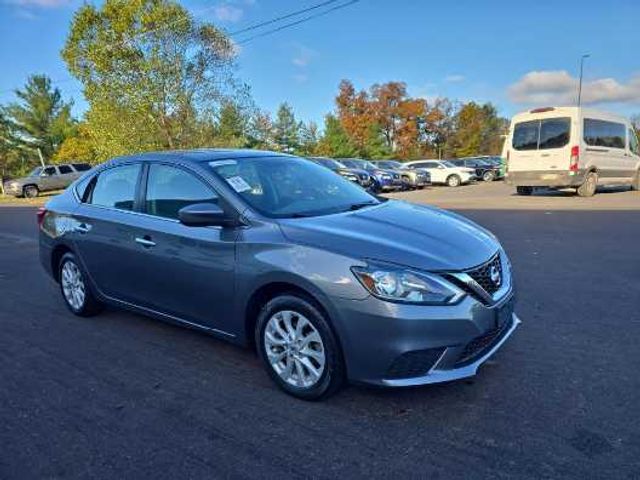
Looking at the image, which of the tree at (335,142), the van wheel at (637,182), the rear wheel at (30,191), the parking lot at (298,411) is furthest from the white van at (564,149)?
the tree at (335,142)

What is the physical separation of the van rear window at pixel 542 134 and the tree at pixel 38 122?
162 ft

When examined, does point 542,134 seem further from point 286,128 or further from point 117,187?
point 286,128

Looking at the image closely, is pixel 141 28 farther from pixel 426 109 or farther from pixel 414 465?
pixel 426 109

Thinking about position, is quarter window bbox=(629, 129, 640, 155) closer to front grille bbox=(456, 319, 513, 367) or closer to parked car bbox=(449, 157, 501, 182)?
parked car bbox=(449, 157, 501, 182)

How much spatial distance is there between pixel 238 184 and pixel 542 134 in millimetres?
13547

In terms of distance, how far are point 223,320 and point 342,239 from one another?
1.14 m

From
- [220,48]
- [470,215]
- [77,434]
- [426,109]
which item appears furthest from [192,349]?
[426,109]

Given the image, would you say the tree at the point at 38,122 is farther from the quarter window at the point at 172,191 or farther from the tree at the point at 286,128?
the quarter window at the point at 172,191

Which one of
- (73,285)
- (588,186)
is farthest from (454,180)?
(73,285)

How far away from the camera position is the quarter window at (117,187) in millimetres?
4383

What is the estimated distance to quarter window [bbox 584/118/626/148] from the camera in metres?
14.9

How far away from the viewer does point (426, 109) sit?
66.8m

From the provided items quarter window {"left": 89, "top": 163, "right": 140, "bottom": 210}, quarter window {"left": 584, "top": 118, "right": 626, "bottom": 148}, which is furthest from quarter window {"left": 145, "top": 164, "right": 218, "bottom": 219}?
quarter window {"left": 584, "top": 118, "right": 626, "bottom": 148}

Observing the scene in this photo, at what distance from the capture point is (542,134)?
14.9 m
